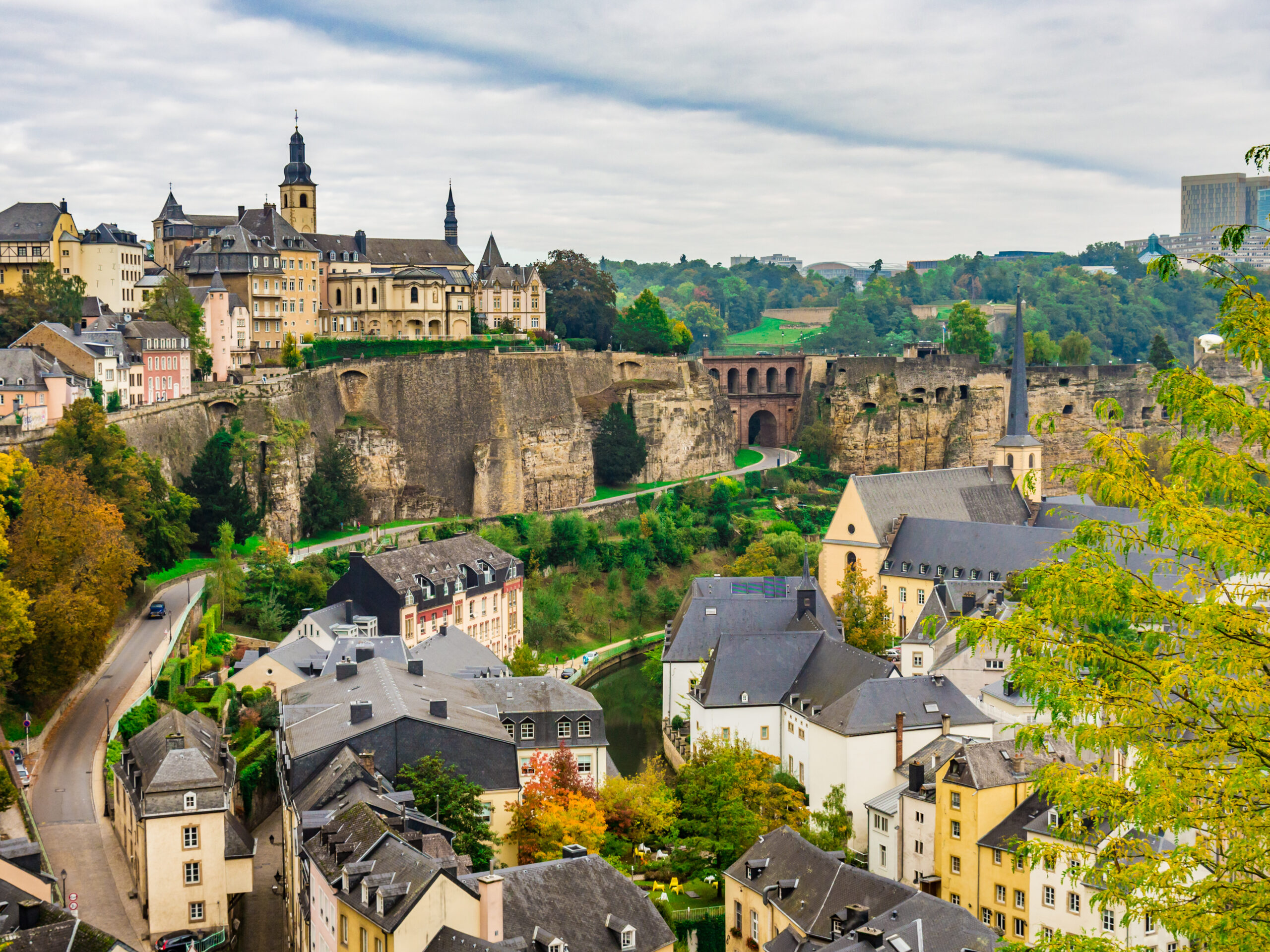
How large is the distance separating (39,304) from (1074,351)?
7226 cm

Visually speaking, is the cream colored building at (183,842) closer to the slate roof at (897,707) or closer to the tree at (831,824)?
the tree at (831,824)

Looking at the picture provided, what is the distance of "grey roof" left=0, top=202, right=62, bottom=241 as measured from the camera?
201 feet

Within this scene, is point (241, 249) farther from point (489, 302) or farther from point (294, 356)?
point (489, 302)

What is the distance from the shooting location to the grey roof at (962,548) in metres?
51.9

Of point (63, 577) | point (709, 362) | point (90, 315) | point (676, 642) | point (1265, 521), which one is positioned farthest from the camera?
point (709, 362)

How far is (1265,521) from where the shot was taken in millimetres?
9133

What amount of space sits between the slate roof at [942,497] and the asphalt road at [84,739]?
2774cm

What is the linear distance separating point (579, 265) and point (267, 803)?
51846 mm

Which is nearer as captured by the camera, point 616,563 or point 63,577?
point 63,577

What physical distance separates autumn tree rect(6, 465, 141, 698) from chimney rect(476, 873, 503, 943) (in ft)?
55.6

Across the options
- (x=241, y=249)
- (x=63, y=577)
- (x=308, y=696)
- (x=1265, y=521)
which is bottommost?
(x=308, y=696)

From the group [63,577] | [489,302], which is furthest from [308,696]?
[489,302]

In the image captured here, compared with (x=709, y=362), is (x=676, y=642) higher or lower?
lower

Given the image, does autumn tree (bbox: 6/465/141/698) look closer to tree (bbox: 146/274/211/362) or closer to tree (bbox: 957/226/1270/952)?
tree (bbox: 146/274/211/362)
